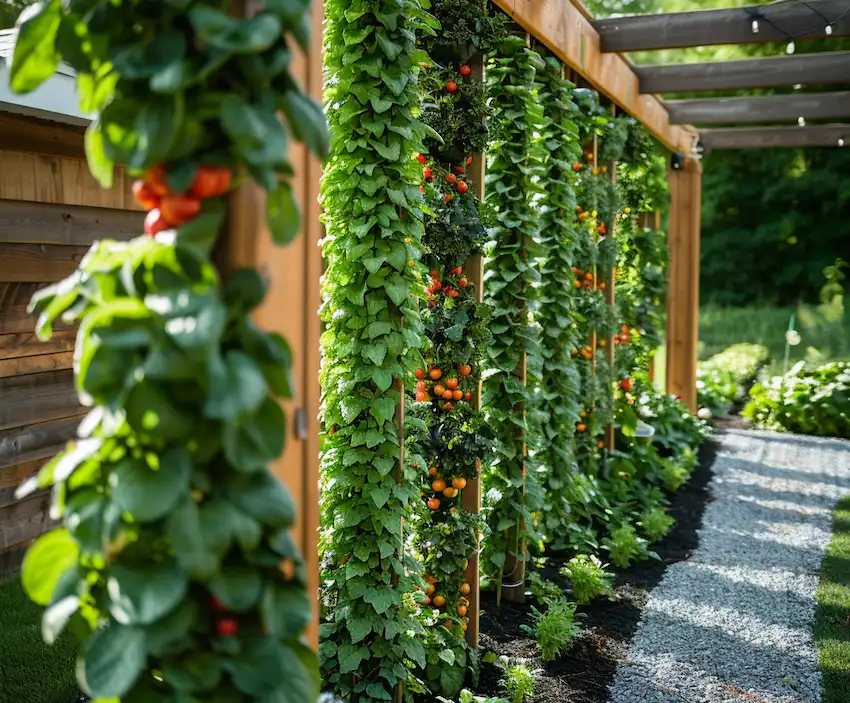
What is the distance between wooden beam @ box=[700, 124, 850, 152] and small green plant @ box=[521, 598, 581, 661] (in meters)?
5.97

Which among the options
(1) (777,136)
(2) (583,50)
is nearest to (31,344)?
(2) (583,50)

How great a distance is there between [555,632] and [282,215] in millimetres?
2495

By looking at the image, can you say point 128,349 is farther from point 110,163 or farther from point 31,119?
point 31,119

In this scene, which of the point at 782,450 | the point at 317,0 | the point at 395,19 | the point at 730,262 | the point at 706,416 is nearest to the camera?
the point at 317,0

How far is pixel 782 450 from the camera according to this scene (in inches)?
286

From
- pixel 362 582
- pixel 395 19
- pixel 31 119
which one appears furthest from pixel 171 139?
pixel 31 119

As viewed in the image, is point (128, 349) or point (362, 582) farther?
point (362, 582)

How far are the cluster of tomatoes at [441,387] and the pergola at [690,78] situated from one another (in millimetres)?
1396

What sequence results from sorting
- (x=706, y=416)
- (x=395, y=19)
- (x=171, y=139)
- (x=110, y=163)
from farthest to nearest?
(x=706, y=416), (x=395, y=19), (x=110, y=163), (x=171, y=139)

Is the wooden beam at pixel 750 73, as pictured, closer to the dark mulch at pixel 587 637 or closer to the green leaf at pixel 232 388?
the dark mulch at pixel 587 637

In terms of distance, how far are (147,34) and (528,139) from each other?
8.98ft

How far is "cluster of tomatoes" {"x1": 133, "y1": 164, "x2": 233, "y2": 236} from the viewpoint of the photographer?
1.06 metres

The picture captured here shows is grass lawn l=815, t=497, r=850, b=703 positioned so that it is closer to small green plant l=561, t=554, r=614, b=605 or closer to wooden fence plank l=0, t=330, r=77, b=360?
small green plant l=561, t=554, r=614, b=605

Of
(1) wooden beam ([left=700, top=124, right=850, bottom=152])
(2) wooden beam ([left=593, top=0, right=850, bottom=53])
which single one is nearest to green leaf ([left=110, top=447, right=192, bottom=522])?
(2) wooden beam ([left=593, top=0, right=850, bottom=53])
